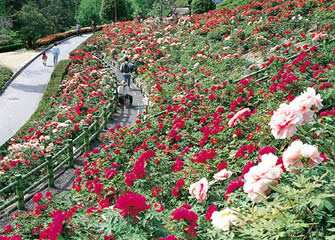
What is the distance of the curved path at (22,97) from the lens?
12672 mm

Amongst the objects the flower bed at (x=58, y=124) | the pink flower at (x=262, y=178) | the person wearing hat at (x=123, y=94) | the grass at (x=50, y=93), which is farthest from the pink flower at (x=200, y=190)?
the grass at (x=50, y=93)

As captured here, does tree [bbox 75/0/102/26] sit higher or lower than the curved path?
higher

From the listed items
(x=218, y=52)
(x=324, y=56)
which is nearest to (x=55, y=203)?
(x=324, y=56)

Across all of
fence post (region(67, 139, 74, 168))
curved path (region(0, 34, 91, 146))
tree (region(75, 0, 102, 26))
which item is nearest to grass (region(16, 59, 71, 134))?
curved path (region(0, 34, 91, 146))

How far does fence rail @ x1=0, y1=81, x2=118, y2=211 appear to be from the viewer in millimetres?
6348

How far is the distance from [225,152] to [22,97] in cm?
1364

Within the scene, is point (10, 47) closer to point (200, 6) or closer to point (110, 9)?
point (110, 9)

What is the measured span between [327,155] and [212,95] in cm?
422

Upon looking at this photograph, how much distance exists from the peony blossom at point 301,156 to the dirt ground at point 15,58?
71.9 ft

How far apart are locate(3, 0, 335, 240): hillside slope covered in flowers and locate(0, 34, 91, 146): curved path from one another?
193 inches

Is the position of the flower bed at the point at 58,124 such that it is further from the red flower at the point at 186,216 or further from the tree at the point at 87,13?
the tree at the point at 87,13

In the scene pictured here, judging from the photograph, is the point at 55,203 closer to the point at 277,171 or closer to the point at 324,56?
the point at 277,171

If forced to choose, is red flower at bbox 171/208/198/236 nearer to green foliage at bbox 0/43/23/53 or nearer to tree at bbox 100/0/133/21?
green foliage at bbox 0/43/23/53

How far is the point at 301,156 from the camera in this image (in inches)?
A: 87.7
